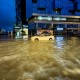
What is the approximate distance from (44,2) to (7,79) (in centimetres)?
7544

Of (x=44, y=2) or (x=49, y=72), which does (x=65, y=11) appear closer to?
(x=44, y=2)

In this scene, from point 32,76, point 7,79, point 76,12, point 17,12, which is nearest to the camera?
point 7,79

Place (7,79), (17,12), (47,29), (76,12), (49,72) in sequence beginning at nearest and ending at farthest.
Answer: (7,79) → (49,72) → (47,29) → (76,12) → (17,12)

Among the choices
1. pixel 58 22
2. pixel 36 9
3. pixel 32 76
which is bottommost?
pixel 32 76

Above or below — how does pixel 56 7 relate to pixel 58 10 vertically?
above

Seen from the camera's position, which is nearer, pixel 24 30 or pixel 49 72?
pixel 49 72

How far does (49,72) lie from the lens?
11109mm

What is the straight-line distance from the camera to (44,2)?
8275 centimetres

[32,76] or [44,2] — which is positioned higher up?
[44,2]

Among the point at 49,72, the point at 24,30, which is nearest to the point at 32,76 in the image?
the point at 49,72

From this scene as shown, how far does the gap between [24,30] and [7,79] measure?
216ft

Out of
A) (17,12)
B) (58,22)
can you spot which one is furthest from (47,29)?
(17,12)

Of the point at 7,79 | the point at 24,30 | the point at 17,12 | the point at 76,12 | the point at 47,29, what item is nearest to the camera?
the point at 7,79

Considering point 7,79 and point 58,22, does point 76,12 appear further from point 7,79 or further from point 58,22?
point 7,79
